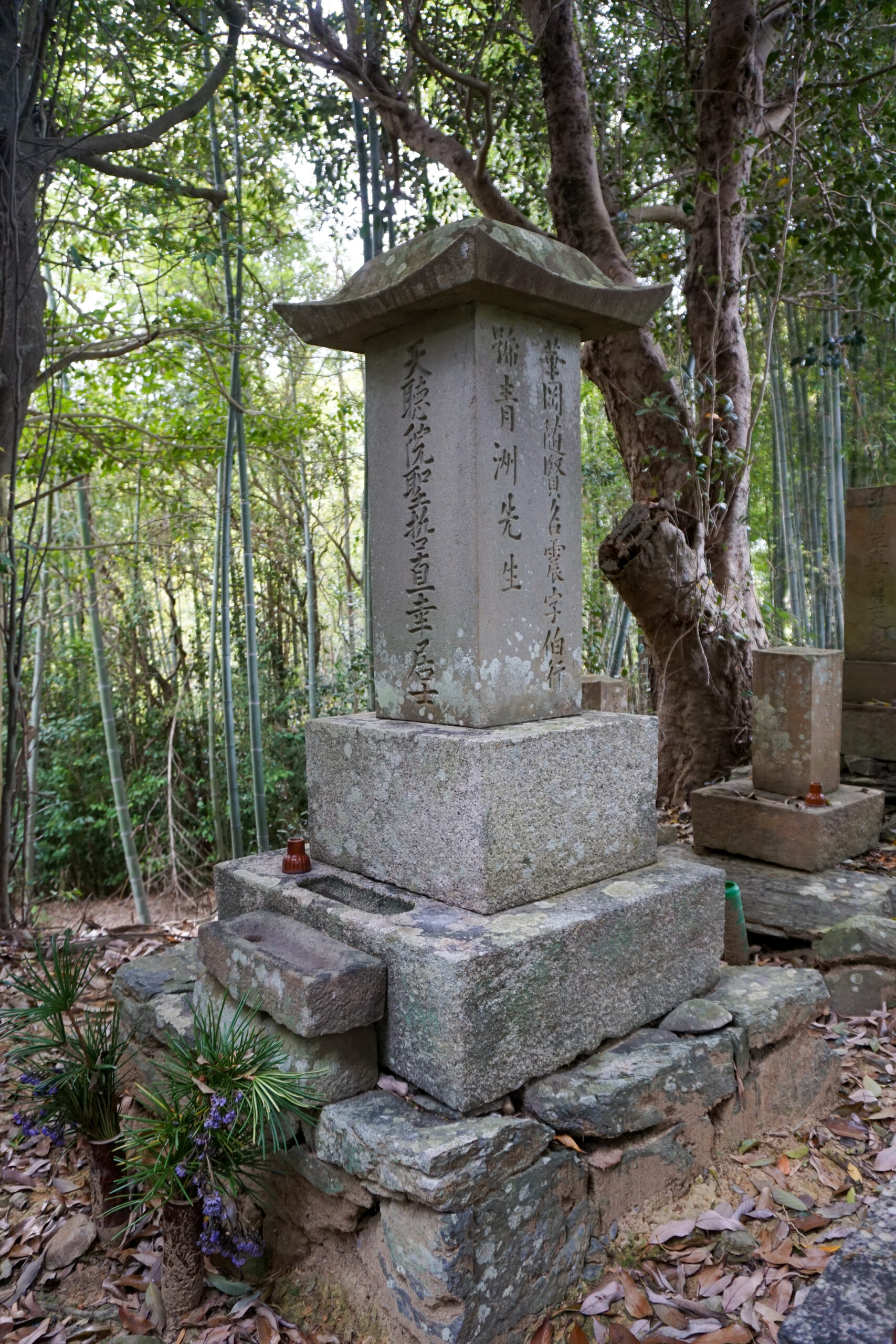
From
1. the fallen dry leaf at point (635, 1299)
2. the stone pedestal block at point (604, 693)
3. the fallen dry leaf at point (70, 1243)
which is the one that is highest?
the stone pedestal block at point (604, 693)

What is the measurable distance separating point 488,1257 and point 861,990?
2089 mm

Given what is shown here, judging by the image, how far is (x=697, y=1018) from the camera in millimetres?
2566

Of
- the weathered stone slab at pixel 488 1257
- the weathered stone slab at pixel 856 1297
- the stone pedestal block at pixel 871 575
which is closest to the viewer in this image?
the weathered stone slab at pixel 856 1297

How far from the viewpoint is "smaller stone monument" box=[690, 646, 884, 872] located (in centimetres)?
425

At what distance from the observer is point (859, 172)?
4883 millimetres

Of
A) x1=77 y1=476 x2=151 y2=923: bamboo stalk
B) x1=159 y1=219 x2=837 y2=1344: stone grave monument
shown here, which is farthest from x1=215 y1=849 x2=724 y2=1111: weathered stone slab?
x1=77 y1=476 x2=151 y2=923: bamboo stalk

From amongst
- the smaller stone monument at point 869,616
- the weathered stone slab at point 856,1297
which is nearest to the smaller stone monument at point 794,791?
the smaller stone monument at point 869,616

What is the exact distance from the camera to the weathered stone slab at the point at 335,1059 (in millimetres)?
2201

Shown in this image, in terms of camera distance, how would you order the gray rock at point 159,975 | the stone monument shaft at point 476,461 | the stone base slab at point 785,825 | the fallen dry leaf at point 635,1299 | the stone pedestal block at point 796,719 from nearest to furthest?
1. the fallen dry leaf at point 635,1299
2. the stone monument shaft at point 476,461
3. the gray rock at point 159,975
4. the stone base slab at point 785,825
5. the stone pedestal block at point 796,719

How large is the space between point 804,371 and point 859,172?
74.3 inches

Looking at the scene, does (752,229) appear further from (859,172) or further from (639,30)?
(639,30)

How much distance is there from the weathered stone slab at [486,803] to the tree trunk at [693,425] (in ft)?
9.92

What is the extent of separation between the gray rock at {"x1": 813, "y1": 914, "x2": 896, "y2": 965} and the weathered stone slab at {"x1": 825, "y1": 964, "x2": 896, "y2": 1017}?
5 centimetres

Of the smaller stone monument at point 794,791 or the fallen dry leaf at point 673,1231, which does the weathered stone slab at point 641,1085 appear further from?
the smaller stone monument at point 794,791
